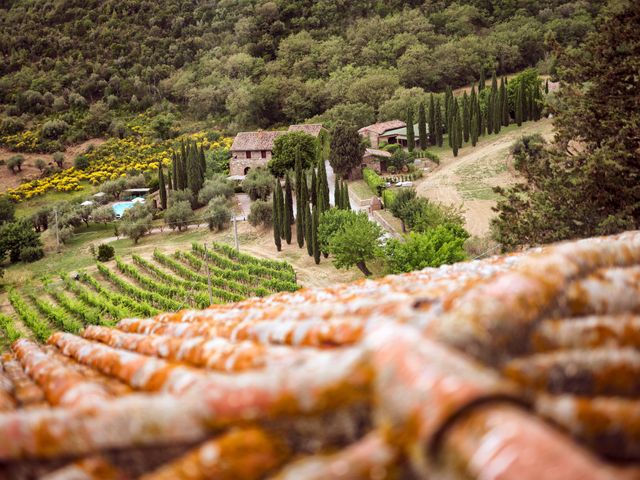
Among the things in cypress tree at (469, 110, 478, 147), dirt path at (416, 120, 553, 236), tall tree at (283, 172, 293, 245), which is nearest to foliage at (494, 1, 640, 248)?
dirt path at (416, 120, 553, 236)

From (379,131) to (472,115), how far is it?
32.1 feet

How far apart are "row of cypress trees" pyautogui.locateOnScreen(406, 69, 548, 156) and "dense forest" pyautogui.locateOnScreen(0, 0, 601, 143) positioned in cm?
1071

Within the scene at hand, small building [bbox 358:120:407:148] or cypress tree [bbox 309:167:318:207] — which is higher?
small building [bbox 358:120:407:148]

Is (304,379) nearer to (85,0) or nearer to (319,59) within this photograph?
(319,59)

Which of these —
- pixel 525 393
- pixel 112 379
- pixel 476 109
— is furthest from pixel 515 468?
pixel 476 109

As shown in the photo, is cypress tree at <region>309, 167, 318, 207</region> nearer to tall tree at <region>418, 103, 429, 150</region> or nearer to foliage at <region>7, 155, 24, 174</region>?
tall tree at <region>418, 103, 429, 150</region>

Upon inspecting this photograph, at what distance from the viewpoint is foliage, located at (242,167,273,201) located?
42.5 metres

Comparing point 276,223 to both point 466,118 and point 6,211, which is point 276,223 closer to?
point 466,118

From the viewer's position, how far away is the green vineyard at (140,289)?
25172 millimetres

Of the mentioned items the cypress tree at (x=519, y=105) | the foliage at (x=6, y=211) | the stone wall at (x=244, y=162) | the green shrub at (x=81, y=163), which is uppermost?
the cypress tree at (x=519, y=105)

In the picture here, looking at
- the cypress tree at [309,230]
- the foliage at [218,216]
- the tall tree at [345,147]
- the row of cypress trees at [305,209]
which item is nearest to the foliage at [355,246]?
the row of cypress trees at [305,209]

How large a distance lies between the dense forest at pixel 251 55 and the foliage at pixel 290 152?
1611cm

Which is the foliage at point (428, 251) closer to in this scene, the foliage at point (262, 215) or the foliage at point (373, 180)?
the foliage at point (262, 215)

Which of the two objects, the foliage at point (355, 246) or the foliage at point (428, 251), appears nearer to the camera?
the foliage at point (428, 251)
